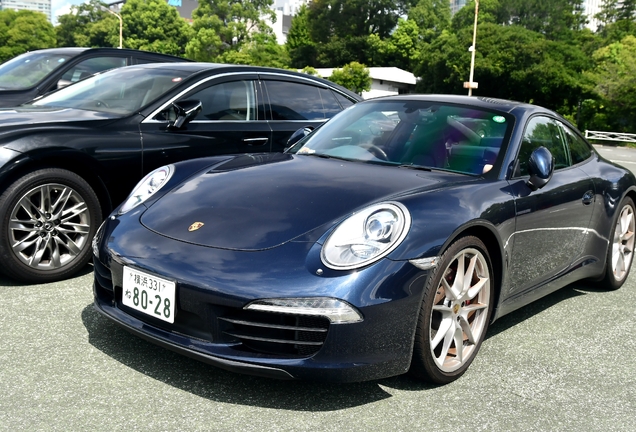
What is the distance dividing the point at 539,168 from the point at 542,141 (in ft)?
1.83

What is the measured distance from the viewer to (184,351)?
2.93 metres

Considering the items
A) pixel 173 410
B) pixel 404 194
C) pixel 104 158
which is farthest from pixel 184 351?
pixel 104 158

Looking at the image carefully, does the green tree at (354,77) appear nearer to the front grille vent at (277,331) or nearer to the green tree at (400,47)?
the green tree at (400,47)

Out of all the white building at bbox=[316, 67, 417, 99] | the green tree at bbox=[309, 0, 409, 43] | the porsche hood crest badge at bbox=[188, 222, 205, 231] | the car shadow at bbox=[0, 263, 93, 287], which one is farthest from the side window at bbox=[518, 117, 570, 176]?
the green tree at bbox=[309, 0, 409, 43]

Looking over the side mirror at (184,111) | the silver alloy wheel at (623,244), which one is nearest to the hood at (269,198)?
the side mirror at (184,111)

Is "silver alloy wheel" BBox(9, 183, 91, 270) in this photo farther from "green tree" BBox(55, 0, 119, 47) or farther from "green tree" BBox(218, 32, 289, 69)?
"green tree" BBox(55, 0, 119, 47)

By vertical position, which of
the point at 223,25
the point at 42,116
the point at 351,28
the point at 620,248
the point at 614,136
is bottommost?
the point at 614,136

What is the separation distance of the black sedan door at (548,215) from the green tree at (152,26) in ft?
322

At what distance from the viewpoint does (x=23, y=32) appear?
9556 centimetres

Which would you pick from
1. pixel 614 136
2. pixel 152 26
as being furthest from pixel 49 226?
pixel 152 26

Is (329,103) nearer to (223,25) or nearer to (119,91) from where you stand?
(119,91)

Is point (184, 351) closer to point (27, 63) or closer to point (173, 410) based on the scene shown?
point (173, 410)

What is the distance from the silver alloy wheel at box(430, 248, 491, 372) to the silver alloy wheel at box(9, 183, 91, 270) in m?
2.54

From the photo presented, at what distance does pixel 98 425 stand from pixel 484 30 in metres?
63.3
